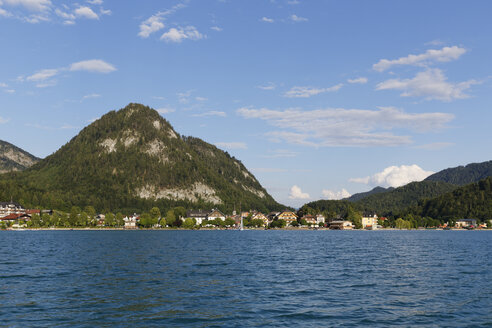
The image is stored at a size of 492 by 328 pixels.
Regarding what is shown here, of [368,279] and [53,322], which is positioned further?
[368,279]

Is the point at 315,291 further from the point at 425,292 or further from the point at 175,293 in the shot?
the point at 175,293

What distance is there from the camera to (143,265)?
62938 millimetres

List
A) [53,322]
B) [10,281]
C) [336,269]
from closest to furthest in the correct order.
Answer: [53,322]
[10,281]
[336,269]

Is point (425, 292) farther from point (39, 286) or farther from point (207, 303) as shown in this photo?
point (39, 286)

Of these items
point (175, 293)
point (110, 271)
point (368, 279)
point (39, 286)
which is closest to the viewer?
point (175, 293)

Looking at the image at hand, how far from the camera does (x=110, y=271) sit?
55.3m

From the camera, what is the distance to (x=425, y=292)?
41.8 meters

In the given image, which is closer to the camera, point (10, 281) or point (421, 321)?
point (421, 321)

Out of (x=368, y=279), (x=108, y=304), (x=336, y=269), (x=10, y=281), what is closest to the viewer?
(x=108, y=304)

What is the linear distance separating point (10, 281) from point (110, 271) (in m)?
11.9

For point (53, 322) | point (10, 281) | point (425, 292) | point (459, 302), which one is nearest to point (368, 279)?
point (425, 292)

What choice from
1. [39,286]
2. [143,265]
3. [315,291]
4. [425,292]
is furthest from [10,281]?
[425,292]

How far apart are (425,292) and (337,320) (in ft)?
53.0

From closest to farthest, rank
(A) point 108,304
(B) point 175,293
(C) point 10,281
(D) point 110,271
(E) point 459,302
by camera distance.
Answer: (A) point 108,304, (E) point 459,302, (B) point 175,293, (C) point 10,281, (D) point 110,271
